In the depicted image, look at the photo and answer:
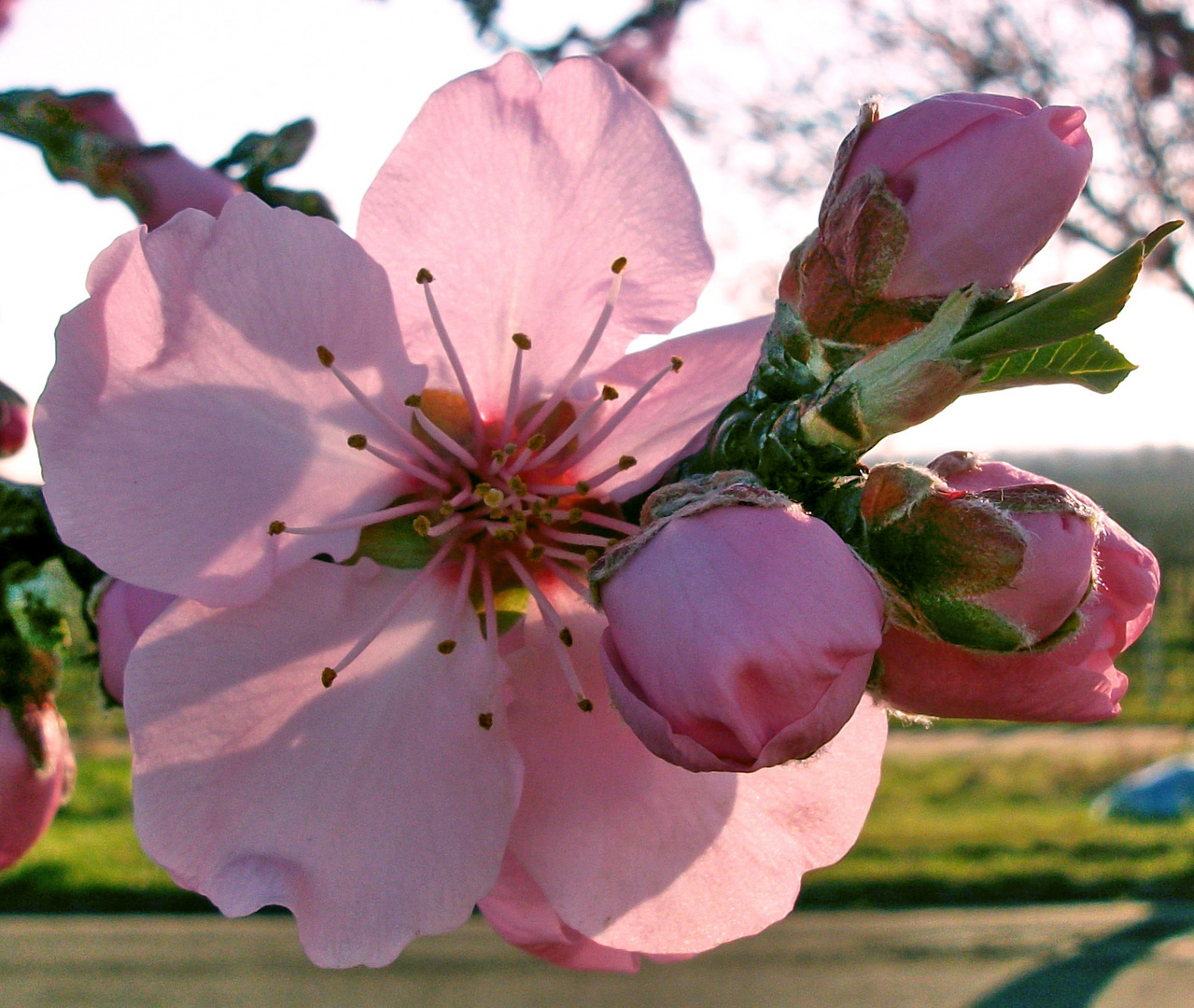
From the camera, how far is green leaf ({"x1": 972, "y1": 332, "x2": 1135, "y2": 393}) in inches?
22.3

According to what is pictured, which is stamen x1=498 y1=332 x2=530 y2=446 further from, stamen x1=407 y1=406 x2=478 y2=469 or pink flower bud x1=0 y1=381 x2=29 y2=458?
pink flower bud x1=0 y1=381 x2=29 y2=458

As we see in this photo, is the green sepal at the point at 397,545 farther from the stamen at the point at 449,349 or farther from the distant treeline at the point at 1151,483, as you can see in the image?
the distant treeline at the point at 1151,483

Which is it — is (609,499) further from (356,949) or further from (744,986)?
(744,986)

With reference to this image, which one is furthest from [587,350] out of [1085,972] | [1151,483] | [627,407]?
[1151,483]

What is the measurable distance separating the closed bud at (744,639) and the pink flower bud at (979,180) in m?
0.17

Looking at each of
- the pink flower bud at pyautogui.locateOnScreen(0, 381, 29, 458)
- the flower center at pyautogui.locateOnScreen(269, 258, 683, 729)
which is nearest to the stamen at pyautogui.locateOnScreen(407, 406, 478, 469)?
the flower center at pyautogui.locateOnScreen(269, 258, 683, 729)

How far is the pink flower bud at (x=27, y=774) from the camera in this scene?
843 mm

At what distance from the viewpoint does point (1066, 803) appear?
8.03m

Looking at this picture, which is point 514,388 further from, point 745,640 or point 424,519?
point 745,640

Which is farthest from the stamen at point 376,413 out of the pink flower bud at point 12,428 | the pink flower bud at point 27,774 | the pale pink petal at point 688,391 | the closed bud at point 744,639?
the pink flower bud at point 12,428

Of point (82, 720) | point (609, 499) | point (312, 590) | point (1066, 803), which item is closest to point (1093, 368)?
point (609, 499)

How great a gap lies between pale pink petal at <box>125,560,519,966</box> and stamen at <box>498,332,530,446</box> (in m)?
0.13

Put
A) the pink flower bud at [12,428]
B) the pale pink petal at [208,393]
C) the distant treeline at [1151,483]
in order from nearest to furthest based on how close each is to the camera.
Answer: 1. the pale pink petal at [208,393]
2. the pink flower bud at [12,428]
3. the distant treeline at [1151,483]

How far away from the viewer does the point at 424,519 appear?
65 cm
